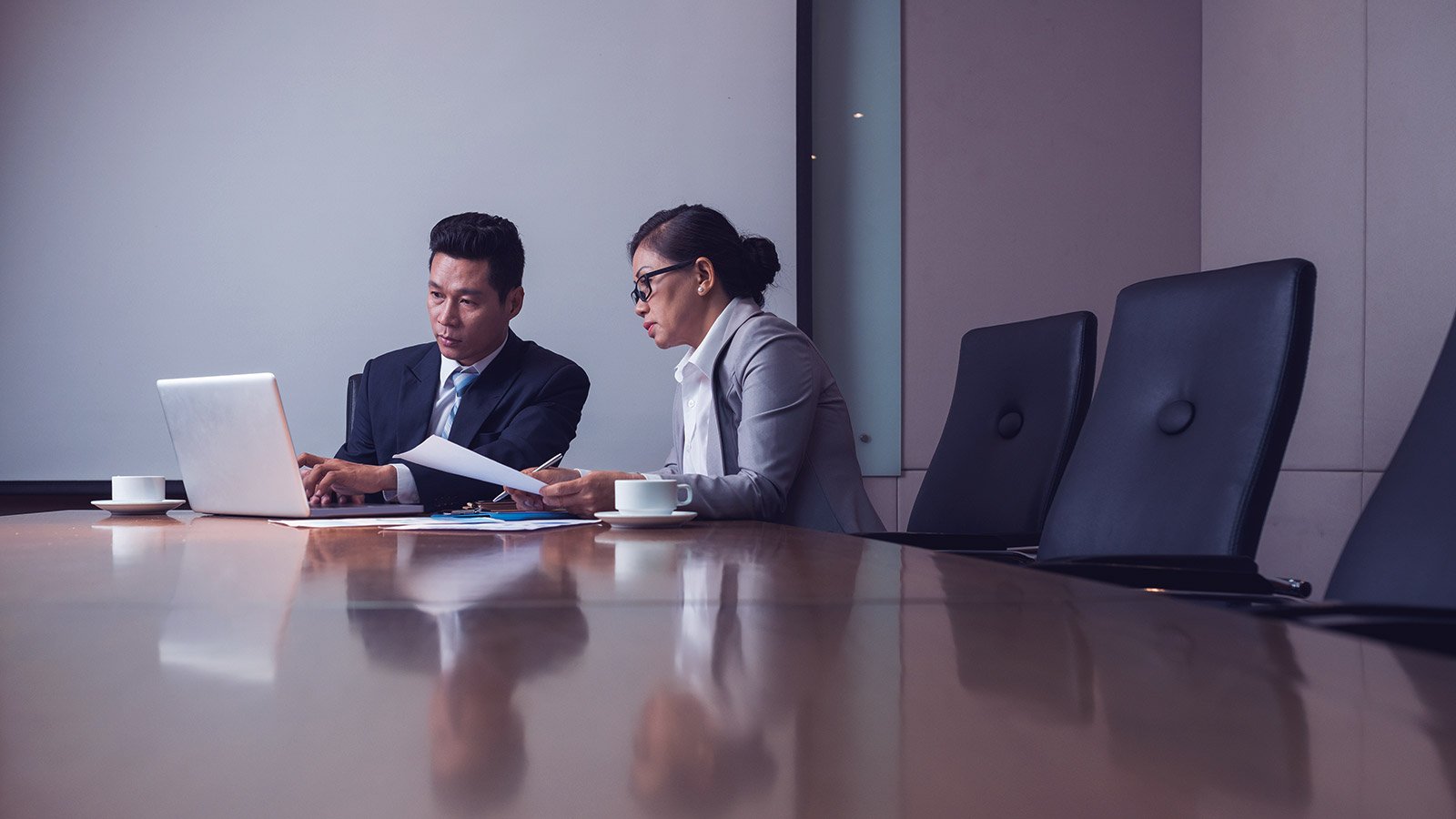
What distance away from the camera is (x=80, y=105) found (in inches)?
142

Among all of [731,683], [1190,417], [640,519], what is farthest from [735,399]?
[731,683]

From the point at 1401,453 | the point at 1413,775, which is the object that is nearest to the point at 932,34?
the point at 1401,453

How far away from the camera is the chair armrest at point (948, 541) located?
1.92 metres

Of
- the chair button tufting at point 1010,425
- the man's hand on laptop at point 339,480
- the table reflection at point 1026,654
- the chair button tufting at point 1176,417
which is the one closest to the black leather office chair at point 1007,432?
the chair button tufting at point 1010,425

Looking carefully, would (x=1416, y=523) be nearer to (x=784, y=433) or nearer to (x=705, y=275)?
(x=784, y=433)

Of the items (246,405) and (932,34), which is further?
(932,34)

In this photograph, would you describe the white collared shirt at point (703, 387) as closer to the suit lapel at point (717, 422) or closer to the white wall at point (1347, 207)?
the suit lapel at point (717, 422)

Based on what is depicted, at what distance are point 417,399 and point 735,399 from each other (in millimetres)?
1141

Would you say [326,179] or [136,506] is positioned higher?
[326,179]

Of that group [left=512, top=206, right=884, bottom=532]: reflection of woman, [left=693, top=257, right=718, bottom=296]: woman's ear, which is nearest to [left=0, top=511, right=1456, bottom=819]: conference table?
[left=512, top=206, right=884, bottom=532]: reflection of woman

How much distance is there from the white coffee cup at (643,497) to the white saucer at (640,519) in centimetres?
2

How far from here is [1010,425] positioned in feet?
7.72

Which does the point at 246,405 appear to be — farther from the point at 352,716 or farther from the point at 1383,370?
the point at 1383,370

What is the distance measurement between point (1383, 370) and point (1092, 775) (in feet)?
10.9
